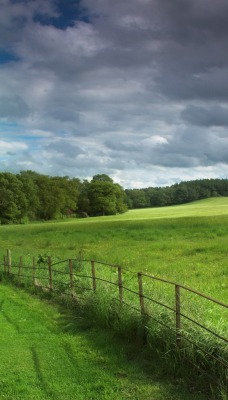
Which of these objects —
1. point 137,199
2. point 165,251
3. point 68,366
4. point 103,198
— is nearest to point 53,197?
point 103,198

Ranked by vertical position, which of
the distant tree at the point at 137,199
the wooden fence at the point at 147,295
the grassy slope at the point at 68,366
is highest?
the distant tree at the point at 137,199

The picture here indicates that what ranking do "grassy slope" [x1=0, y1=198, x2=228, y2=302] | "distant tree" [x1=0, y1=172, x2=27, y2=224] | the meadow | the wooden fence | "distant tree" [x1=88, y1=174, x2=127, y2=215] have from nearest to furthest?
1. the wooden fence
2. the meadow
3. "grassy slope" [x1=0, y1=198, x2=228, y2=302]
4. "distant tree" [x1=0, y1=172, x2=27, y2=224]
5. "distant tree" [x1=88, y1=174, x2=127, y2=215]

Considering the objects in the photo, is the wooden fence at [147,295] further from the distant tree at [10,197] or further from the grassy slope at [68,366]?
the distant tree at [10,197]

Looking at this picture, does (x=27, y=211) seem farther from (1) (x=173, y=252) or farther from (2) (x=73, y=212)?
(1) (x=173, y=252)

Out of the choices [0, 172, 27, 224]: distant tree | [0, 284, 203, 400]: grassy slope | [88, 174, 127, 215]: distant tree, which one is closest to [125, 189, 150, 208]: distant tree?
[88, 174, 127, 215]: distant tree

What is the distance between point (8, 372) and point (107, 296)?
3759 mm

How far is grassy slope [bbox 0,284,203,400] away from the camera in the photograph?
7559 millimetres

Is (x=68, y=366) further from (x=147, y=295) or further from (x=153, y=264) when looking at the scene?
(x=153, y=264)

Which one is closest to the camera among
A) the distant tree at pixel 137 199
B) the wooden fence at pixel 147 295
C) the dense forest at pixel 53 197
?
the wooden fence at pixel 147 295

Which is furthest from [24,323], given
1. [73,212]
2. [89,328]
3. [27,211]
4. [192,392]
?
[73,212]

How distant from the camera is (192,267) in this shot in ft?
68.7

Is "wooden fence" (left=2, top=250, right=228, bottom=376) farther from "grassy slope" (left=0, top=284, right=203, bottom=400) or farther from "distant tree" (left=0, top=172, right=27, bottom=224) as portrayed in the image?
"distant tree" (left=0, top=172, right=27, bottom=224)

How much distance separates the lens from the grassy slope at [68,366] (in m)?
7.56

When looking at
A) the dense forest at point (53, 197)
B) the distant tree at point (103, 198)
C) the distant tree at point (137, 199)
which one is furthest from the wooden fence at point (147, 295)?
the distant tree at point (137, 199)
